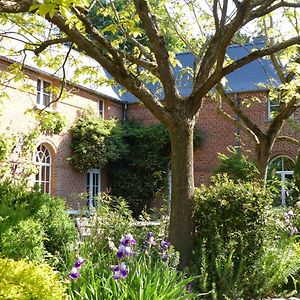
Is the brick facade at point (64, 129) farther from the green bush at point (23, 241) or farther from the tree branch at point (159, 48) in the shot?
the green bush at point (23, 241)

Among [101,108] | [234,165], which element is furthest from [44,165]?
[234,165]

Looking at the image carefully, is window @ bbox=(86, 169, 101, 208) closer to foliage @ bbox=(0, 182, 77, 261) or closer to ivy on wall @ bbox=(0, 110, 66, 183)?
ivy on wall @ bbox=(0, 110, 66, 183)

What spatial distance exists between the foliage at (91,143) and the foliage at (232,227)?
14114mm

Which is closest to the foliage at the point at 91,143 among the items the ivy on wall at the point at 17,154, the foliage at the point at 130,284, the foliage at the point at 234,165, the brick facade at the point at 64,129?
the brick facade at the point at 64,129

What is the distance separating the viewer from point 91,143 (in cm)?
2058

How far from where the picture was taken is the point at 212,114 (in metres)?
22.9

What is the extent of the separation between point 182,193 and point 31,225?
2386 mm

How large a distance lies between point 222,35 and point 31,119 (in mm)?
12736

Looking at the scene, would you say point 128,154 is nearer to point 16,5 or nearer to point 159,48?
point 159,48

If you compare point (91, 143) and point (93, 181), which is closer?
point (91, 143)

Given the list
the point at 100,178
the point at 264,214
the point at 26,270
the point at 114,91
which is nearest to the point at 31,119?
the point at 100,178

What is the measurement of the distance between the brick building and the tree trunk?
1158 cm

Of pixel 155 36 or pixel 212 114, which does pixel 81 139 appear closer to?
pixel 212 114

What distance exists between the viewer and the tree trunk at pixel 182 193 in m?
6.61
